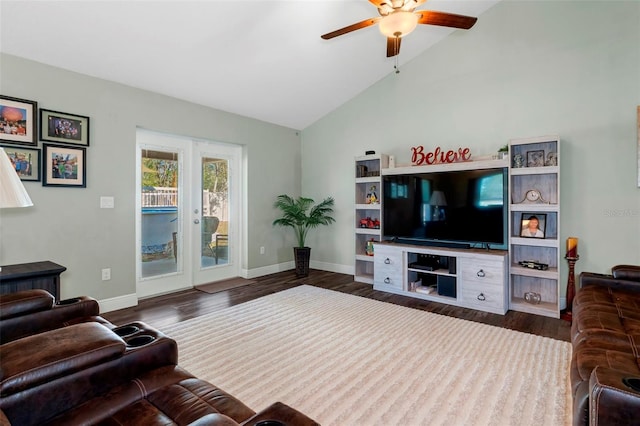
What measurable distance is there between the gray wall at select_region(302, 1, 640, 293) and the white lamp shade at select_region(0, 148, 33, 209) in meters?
4.16

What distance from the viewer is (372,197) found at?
4.74 metres

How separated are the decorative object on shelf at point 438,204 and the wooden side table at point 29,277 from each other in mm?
3959

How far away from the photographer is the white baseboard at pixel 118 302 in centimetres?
346

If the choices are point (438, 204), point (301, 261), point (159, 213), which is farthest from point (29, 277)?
point (438, 204)

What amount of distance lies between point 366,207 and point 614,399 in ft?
12.4

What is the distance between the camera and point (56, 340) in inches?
46.0

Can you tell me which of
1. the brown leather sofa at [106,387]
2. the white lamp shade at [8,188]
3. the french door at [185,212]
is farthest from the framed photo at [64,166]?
the brown leather sofa at [106,387]

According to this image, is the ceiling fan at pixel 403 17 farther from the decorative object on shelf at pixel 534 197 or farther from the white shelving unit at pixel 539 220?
the decorative object on shelf at pixel 534 197

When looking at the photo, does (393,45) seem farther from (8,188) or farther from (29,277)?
(29,277)

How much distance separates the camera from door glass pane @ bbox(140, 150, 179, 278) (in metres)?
4.02

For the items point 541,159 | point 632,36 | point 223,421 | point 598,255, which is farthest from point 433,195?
point 223,421

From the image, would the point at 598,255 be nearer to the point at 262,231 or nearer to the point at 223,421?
the point at 223,421

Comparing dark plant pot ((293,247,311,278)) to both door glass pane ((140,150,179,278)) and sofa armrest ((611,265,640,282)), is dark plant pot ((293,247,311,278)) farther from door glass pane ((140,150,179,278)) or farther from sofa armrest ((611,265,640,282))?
sofa armrest ((611,265,640,282))

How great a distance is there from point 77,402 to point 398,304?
3.20 meters
